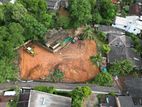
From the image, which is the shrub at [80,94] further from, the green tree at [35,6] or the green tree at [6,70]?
the green tree at [35,6]

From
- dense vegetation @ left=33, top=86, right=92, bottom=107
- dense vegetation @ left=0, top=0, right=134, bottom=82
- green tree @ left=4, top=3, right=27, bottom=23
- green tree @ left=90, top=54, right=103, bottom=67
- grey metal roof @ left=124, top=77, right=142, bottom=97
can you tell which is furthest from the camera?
green tree @ left=90, top=54, right=103, bottom=67

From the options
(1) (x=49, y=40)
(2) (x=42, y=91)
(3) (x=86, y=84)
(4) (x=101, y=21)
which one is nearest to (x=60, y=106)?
(2) (x=42, y=91)

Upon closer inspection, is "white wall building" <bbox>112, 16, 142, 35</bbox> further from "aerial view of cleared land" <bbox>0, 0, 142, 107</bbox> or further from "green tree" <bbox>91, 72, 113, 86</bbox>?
"green tree" <bbox>91, 72, 113, 86</bbox>

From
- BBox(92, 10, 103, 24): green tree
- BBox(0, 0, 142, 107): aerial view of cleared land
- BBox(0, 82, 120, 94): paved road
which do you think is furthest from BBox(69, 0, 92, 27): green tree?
BBox(0, 82, 120, 94): paved road

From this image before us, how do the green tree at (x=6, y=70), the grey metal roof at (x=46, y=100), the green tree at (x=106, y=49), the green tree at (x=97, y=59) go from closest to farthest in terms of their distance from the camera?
the grey metal roof at (x=46, y=100)
the green tree at (x=6, y=70)
the green tree at (x=97, y=59)
the green tree at (x=106, y=49)

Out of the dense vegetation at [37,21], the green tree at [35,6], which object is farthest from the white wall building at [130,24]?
the green tree at [35,6]

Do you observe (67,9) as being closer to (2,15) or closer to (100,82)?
(2,15)
